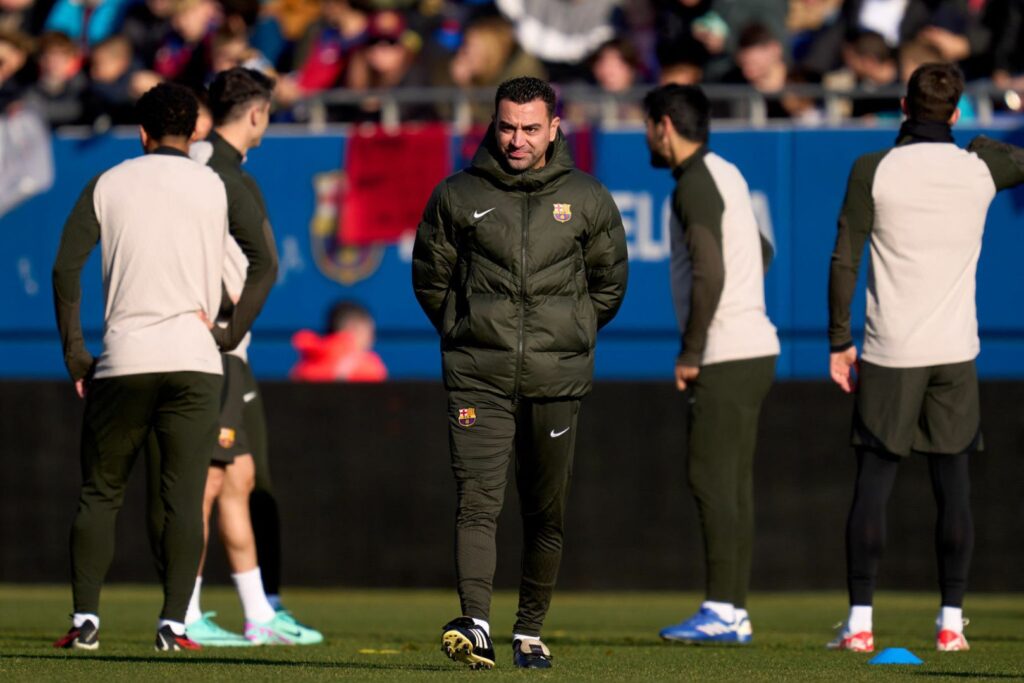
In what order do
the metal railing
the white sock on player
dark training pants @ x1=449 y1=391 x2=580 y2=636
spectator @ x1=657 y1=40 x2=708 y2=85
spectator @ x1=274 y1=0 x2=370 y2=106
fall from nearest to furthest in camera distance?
the white sock on player < dark training pants @ x1=449 y1=391 x2=580 y2=636 < the metal railing < spectator @ x1=657 y1=40 x2=708 y2=85 < spectator @ x1=274 y1=0 x2=370 y2=106

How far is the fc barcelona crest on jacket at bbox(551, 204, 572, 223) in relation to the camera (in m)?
6.84

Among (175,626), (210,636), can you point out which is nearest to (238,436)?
(210,636)

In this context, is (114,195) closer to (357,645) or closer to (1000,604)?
(357,645)

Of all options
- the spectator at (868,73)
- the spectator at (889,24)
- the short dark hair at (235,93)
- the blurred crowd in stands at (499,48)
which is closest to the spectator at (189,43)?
the blurred crowd in stands at (499,48)

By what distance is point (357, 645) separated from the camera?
863cm

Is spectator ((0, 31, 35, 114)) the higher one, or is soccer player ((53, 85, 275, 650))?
spectator ((0, 31, 35, 114))

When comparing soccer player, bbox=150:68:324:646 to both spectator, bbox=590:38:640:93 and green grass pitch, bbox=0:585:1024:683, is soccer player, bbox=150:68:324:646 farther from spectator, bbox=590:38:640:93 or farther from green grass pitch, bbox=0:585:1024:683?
spectator, bbox=590:38:640:93

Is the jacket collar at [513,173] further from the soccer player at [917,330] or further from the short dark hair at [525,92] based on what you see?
the soccer player at [917,330]

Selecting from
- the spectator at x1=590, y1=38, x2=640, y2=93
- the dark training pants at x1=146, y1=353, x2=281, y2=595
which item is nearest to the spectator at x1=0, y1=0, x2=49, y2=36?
the spectator at x1=590, y1=38, x2=640, y2=93

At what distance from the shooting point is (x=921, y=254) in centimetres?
816

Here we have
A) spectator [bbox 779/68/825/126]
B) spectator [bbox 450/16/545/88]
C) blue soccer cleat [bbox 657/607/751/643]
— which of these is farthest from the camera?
spectator [bbox 450/16/545/88]

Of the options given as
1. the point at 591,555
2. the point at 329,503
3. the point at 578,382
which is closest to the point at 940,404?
the point at 578,382

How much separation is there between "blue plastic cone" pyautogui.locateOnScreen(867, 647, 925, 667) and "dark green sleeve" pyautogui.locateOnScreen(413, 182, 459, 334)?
6.76ft

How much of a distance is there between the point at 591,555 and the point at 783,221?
237 cm
